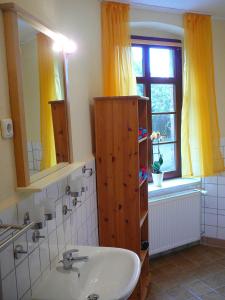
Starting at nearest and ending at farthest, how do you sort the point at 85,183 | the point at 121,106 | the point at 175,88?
the point at 85,183
the point at 121,106
the point at 175,88

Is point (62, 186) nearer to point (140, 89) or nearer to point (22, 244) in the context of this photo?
point (22, 244)

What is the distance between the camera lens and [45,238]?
4.58 feet

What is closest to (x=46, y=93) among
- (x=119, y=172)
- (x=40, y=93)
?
(x=40, y=93)

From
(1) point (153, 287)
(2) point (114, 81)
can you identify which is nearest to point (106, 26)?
(2) point (114, 81)

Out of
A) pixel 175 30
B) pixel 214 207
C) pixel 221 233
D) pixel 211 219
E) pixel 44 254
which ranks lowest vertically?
pixel 221 233

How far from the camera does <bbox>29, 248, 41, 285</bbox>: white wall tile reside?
1.23 metres

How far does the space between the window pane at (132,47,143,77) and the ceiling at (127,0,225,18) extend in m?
0.46

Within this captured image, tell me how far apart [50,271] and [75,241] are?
42cm

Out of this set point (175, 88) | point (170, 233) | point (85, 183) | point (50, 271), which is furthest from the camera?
point (175, 88)

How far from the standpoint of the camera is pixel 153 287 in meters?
2.56

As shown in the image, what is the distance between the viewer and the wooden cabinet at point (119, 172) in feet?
7.18

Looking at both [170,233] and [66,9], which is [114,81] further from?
[170,233]

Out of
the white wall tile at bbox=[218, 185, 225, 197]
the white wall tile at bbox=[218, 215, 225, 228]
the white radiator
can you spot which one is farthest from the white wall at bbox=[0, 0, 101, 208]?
the white wall tile at bbox=[218, 215, 225, 228]

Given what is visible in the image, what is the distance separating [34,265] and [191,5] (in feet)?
8.97
